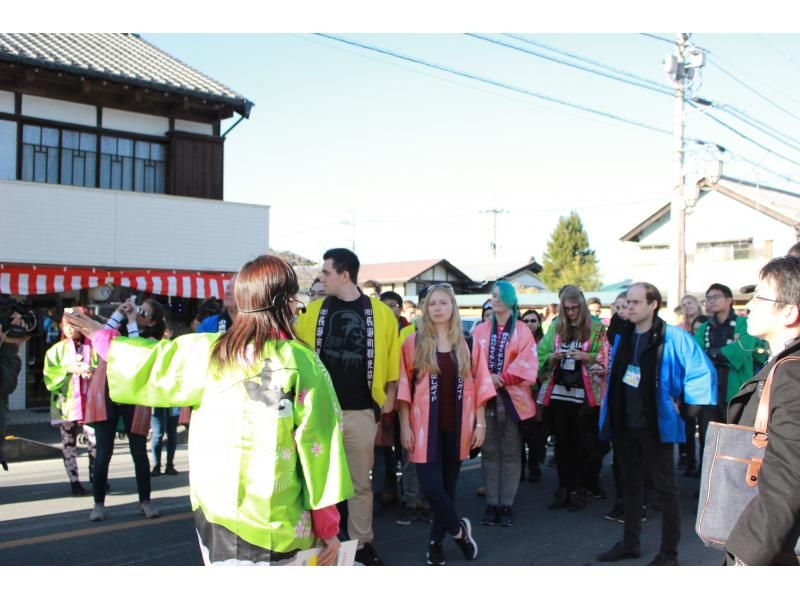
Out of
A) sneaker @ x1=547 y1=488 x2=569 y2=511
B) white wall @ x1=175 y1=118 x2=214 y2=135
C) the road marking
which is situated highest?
white wall @ x1=175 y1=118 x2=214 y2=135

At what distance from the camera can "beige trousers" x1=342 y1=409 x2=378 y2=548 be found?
4.71 metres

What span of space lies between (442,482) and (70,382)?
3.87 metres

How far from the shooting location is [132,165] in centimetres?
1538

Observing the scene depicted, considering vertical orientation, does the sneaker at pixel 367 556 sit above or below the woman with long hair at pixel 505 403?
below

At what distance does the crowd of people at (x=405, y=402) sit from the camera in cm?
259

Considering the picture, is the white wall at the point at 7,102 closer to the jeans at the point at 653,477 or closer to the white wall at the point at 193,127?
the white wall at the point at 193,127

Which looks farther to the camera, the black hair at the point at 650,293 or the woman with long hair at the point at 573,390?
the woman with long hair at the point at 573,390

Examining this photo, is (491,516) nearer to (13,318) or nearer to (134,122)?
(13,318)

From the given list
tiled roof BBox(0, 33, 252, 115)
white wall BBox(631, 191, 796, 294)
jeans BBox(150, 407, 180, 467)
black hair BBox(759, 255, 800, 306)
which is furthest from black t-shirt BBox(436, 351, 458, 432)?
Result: white wall BBox(631, 191, 796, 294)

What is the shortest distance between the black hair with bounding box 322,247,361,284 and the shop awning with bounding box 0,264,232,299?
8.52 meters

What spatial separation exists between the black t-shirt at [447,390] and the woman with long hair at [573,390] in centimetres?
196

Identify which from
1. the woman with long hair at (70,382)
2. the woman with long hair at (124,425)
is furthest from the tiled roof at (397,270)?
the woman with long hair at (124,425)

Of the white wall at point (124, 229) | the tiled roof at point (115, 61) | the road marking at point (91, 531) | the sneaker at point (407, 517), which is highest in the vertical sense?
the tiled roof at point (115, 61)

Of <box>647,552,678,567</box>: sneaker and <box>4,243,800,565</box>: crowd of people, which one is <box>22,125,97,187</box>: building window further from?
→ <box>647,552,678,567</box>: sneaker
